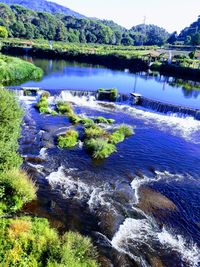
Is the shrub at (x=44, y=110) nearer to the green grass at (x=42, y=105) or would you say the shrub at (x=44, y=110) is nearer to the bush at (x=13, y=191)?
the green grass at (x=42, y=105)

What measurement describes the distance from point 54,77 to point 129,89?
61.8 feet

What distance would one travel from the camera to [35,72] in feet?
216

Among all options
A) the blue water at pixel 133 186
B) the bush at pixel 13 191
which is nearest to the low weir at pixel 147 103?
the blue water at pixel 133 186

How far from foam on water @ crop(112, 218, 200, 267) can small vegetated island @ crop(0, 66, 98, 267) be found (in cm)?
230

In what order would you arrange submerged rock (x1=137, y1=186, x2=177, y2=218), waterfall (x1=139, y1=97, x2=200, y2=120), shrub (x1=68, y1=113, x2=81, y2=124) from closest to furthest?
1. submerged rock (x1=137, y1=186, x2=177, y2=218)
2. shrub (x1=68, y1=113, x2=81, y2=124)
3. waterfall (x1=139, y1=97, x2=200, y2=120)

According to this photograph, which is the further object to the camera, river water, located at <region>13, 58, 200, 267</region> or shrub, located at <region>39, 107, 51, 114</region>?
shrub, located at <region>39, 107, 51, 114</region>

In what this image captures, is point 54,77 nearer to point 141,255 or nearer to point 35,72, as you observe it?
point 35,72

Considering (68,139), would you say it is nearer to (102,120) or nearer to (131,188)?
(102,120)

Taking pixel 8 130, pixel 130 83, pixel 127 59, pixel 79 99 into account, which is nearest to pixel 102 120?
pixel 79 99

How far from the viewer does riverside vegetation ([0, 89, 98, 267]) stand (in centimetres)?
1405

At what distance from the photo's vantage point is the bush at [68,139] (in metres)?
29.8

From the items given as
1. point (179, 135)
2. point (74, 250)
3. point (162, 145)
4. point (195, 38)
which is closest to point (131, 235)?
point (74, 250)

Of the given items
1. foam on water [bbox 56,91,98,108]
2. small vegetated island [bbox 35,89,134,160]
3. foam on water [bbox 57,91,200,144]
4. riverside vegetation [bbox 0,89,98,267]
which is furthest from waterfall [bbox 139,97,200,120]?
riverside vegetation [bbox 0,89,98,267]

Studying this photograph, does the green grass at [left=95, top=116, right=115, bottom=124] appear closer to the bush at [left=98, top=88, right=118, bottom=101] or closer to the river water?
the river water
